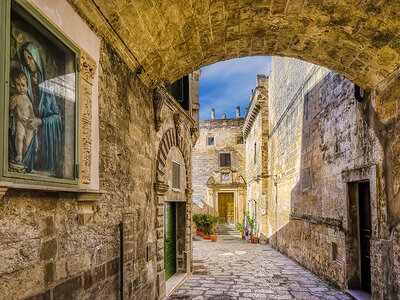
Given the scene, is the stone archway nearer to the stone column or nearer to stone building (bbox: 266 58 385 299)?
the stone column

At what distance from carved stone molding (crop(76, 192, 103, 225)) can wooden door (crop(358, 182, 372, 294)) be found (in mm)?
4776

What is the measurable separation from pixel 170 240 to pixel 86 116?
5.04 meters

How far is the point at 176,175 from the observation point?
705cm

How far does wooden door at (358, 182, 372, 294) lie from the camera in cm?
564

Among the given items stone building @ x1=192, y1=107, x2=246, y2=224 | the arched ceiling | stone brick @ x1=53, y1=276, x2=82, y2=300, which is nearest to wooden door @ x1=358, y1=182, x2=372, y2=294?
the arched ceiling

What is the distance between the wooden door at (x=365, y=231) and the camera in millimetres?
5645

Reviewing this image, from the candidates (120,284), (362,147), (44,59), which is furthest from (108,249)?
(362,147)

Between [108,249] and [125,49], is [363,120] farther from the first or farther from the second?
[108,249]

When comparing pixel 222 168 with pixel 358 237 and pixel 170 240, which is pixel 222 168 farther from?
pixel 358 237

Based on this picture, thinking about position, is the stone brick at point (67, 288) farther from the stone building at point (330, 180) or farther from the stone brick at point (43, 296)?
the stone building at point (330, 180)

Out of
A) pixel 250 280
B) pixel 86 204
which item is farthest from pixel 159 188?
pixel 250 280

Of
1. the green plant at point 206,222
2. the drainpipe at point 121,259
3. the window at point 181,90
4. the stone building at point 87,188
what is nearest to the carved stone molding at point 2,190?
the stone building at point 87,188

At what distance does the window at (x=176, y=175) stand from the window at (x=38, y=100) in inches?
166

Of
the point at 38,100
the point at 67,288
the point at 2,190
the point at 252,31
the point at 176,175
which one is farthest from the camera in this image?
the point at 176,175
